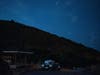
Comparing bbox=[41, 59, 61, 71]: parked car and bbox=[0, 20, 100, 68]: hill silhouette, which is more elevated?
bbox=[0, 20, 100, 68]: hill silhouette

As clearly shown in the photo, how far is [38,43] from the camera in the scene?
26047 mm

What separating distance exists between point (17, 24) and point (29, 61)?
33.7ft

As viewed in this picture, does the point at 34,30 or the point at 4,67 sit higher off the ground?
the point at 34,30

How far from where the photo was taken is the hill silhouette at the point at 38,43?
71.8 feet

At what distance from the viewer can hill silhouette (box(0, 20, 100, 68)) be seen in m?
21.9

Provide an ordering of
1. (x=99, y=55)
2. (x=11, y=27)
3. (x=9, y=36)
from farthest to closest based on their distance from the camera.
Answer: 1. (x=11, y=27)
2. (x=9, y=36)
3. (x=99, y=55)

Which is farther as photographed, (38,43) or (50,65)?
(38,43)

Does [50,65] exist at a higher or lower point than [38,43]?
lower

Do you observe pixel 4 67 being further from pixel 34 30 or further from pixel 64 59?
pixel 34 30

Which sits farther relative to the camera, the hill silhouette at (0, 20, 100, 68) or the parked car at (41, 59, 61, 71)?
the hill silhouette at (0, 20, 100, 68)

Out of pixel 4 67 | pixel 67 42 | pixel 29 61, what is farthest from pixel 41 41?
pixel 4 67

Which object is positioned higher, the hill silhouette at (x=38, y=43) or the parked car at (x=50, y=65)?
the hill silhouette at (x=38, y=43)

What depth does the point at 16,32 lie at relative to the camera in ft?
88.9

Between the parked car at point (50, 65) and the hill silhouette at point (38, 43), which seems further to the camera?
the hill silhouette at point (38, 43)
